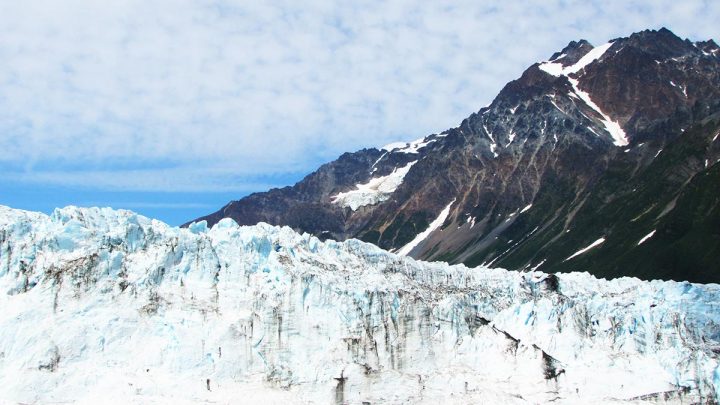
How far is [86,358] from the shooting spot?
66500mm

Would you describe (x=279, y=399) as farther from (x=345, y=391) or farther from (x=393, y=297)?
(x=393, y=297)

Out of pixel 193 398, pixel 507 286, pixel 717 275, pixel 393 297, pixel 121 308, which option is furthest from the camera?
pixel 717 275

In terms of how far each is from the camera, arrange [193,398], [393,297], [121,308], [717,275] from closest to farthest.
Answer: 1. [193,398]
2. [121,308]
3. [393,297]
4. [717,275]

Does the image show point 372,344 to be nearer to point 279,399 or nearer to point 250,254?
point 279,399

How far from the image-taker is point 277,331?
7131 cm

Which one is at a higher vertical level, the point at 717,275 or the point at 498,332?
the point at 717,275

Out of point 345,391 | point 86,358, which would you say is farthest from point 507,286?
point 86,358

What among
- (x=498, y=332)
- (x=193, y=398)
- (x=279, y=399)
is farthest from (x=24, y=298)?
(x=498, y=332)

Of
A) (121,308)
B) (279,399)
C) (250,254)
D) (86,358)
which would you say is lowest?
(279,399)

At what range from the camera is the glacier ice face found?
6688 cm

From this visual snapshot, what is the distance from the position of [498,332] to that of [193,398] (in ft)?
94.2

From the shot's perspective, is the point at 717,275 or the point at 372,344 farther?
the point at 717,275

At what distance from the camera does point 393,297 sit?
7512cm

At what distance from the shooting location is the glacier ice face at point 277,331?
6688 cm
